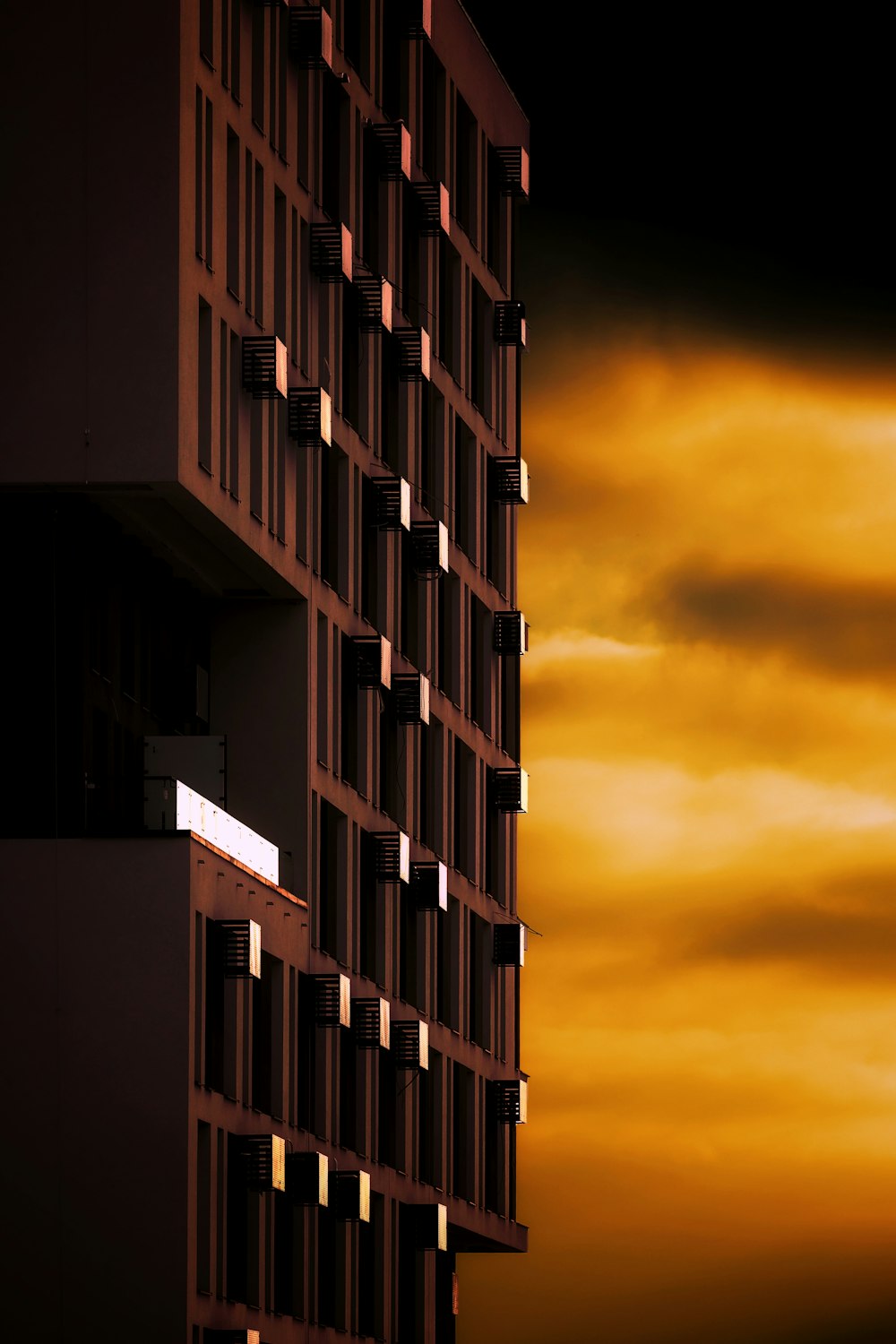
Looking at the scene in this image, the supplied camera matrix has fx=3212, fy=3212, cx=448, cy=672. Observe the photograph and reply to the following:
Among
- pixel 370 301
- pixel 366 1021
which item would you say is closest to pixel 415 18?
pixel 370 301

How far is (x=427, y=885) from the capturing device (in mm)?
79000

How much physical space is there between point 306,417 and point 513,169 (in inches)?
1049

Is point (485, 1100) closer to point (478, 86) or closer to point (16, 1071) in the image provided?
point (478, 86)

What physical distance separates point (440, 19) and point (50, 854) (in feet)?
115

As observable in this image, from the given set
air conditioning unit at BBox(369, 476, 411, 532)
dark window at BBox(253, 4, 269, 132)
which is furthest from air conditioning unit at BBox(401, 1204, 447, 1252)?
dark window at BBox(253, 4, 269, 132)

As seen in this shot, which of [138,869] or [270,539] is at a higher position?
[270,539]

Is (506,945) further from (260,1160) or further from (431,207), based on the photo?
(260,1160)

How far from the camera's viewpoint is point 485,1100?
87188 mm

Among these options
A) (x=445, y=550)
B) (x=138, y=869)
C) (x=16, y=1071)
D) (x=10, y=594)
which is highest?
(x=445, y=550)

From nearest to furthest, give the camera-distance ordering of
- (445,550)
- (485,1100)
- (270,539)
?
(270,539)
(445,550)
(485,1100)

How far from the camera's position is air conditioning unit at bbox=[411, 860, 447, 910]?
258ft

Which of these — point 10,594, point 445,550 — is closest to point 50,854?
point 10,594

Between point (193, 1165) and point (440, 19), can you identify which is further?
point (440, 19)

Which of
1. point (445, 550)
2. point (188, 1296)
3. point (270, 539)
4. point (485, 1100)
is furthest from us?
point (485, 1100)
